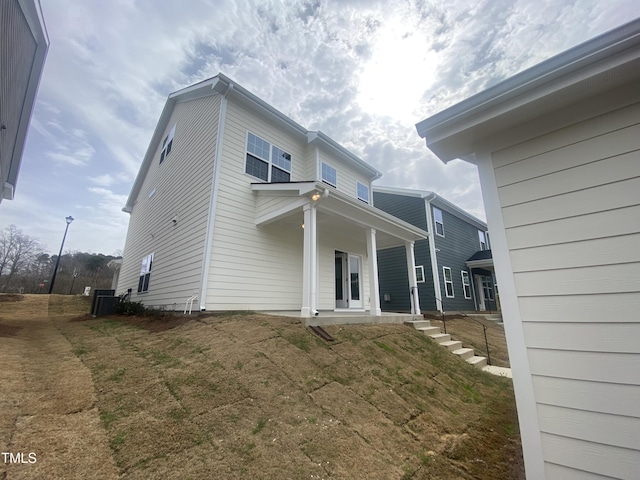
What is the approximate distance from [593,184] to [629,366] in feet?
3.63

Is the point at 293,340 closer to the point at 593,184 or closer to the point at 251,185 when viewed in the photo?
the point at 593,184

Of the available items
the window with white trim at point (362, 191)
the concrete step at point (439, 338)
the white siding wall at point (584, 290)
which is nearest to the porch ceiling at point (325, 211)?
the window with white trim at point (362, 191)

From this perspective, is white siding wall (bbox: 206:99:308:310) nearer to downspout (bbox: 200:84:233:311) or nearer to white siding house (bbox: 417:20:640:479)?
downspout (bbox: 200:84:233:311)

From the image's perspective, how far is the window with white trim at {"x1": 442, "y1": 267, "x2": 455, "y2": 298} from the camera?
14.4 m

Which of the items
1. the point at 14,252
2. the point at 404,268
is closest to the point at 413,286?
the point at 404,268

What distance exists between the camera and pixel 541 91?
74.1 inches

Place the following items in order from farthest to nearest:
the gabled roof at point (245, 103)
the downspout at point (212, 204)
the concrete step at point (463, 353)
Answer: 1. the gabled roof at point (245, 103)
2. the downspout at point (212, 204)
3. the concrete step at point (463, 353)

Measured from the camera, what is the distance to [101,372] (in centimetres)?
362

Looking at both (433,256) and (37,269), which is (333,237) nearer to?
(433,256)

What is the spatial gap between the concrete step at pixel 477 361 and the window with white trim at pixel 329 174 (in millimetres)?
6981

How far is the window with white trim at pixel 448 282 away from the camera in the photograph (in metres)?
14.4

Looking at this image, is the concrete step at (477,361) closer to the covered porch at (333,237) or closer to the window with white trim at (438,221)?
the covered porch at (333,237)

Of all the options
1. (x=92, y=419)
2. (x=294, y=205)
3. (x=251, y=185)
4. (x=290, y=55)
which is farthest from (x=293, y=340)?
(x=290, y=55)

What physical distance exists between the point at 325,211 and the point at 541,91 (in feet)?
16.4
